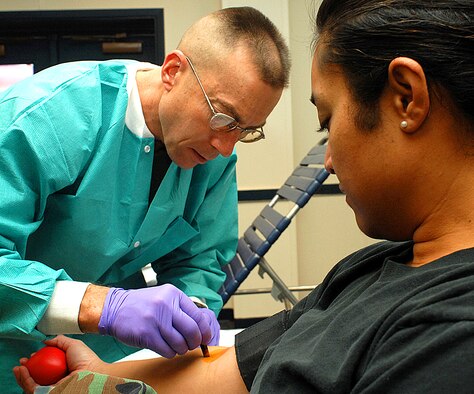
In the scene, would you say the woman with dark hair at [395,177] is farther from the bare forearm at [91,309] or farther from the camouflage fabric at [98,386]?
the bare forearm at [91,309]

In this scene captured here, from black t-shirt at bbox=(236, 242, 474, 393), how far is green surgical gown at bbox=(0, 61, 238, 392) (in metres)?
0.72

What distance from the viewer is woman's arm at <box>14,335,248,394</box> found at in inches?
46.9

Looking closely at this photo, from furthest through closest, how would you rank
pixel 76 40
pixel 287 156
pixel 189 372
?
pixel 76 40 < pixel 287 156 < pixel 189 372

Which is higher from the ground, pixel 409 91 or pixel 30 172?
pixel 409 91

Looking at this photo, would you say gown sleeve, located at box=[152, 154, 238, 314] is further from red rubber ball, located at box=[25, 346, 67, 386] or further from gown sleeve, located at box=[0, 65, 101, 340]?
red rubber ball, located at box=[25, 346, 67, 386]

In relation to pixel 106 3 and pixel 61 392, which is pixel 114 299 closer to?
pixel 61 392

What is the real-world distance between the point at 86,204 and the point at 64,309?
0.35 m

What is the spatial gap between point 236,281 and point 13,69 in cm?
335

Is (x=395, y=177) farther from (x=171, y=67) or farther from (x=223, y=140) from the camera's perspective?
(x=171, y=67)

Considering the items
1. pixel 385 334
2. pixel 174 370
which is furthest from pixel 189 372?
pixel 385 334

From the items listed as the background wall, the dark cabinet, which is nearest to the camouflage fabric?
the background wall

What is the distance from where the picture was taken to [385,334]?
78 cm

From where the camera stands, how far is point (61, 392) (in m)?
1.06

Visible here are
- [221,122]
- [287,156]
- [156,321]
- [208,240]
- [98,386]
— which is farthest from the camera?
[287,156]
